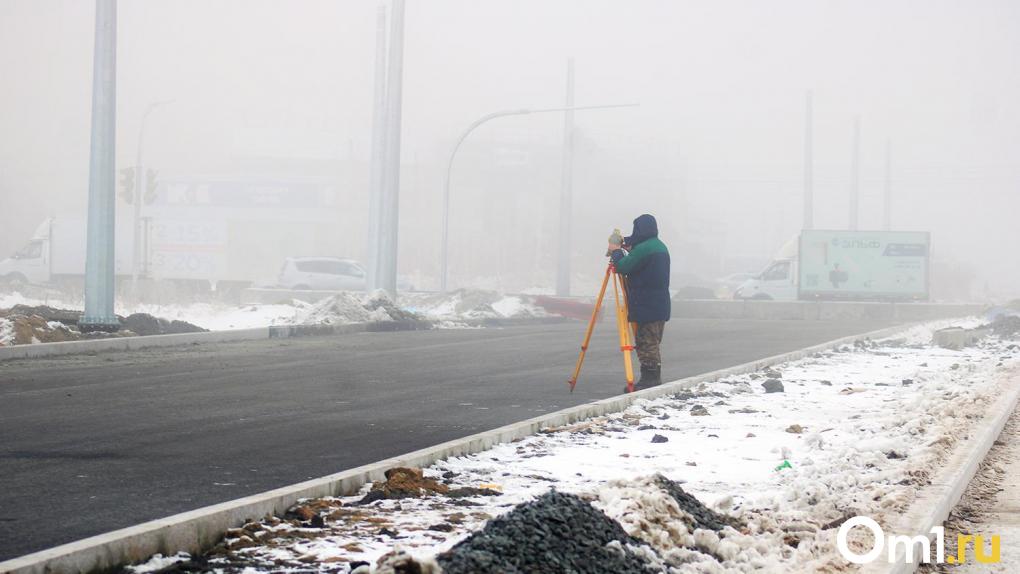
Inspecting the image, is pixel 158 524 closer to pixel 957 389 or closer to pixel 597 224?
pixel 957 389

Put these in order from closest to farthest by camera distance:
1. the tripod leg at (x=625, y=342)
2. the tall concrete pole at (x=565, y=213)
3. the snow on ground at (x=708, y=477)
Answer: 1. the snow on ground at (x=708, y=477)
2. the tripod leg at (x=625, y=342)
3. the tall concrete pole at (x=565, y=213)

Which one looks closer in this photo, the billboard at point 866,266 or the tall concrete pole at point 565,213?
the tall concrete pole at point 565,213

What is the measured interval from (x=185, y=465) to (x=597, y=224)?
2891 inches

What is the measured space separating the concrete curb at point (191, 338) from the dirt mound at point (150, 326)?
26.9 inches

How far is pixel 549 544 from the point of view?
457 cm

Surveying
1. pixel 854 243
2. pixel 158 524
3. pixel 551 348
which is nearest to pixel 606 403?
pixel 158 524

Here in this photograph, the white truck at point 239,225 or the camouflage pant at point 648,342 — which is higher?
the white truck at point 239,225

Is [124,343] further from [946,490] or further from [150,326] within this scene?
[946,490]

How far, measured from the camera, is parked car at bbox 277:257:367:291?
42.7 metres

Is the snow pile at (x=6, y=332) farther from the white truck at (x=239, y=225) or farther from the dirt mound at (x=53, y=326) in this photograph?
the white truck at (x=239, y=225)

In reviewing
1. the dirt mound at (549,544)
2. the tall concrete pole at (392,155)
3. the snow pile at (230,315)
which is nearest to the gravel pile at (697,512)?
the dirt mound at (549,544)

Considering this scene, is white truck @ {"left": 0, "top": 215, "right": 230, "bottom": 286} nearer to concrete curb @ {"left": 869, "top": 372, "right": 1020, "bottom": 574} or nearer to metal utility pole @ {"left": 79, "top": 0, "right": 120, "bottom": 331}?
metal utility pole @ {"left": 79, "top": 0, "right": 120, "bottom": 331}

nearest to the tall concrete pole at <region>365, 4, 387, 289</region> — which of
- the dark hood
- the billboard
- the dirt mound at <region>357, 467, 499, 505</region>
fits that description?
the dark hood

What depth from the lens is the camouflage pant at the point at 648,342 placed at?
1219 centimetres
